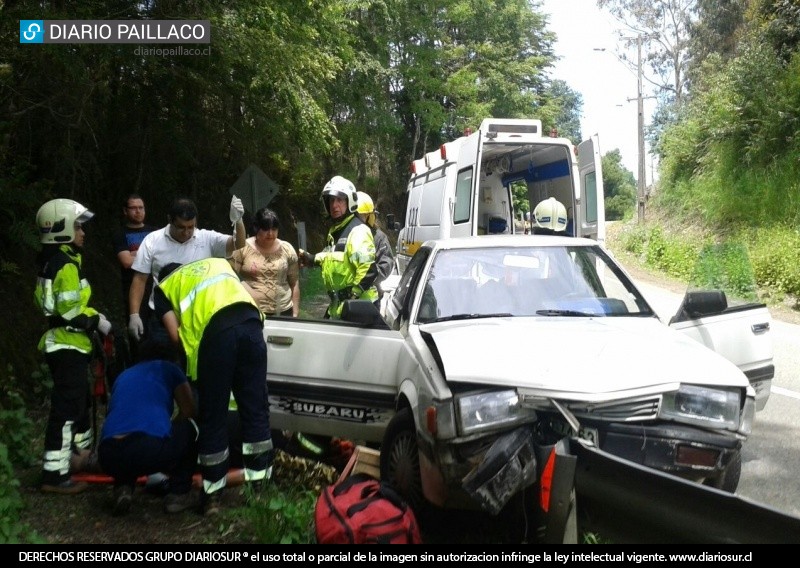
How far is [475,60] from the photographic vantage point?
36969 mm

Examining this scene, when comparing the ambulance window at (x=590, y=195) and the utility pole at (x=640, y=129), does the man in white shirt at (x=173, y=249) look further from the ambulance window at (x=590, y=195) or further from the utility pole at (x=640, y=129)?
the utility pole at (x=640, y=129)

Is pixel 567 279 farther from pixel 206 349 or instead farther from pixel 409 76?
pixel 409 76

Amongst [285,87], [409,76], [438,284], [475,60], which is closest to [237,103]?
[285,87]

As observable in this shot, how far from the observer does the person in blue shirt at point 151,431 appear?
4.80m

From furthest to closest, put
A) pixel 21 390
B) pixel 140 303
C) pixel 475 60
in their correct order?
pixel 475 60
pixel 21 390
pixel 140 303

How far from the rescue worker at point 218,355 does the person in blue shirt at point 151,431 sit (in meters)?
0.15

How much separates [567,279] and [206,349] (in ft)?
7.55

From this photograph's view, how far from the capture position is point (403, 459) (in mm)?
4496

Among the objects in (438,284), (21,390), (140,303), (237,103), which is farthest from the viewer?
(237,103)

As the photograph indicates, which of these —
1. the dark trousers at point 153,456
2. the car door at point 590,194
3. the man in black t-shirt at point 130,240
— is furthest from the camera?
the car door at point 590,194

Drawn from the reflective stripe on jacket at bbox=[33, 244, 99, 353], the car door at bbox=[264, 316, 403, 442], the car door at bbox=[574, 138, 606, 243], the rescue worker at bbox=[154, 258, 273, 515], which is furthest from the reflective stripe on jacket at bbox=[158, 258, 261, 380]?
the car door at bbox=[574, 138, 606, 243]

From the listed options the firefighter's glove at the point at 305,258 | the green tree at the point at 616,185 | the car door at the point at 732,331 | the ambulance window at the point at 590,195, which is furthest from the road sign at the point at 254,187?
the green tree at the point at 616,185

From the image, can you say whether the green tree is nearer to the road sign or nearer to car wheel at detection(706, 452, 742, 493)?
the road sign

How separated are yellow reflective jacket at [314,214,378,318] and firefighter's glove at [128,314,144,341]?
4.95ft
